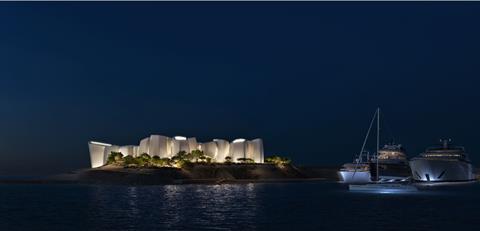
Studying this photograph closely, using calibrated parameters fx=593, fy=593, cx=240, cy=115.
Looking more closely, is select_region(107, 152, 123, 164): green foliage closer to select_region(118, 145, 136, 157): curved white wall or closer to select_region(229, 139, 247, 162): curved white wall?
select_region(118, 145, 136, 157): curved white wall

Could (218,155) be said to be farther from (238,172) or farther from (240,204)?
(240,204)

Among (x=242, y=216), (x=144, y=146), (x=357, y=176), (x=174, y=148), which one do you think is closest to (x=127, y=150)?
(x=144, y=146)

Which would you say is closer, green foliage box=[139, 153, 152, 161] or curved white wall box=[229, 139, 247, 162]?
green foliage box=[139, 153, 152, 161]

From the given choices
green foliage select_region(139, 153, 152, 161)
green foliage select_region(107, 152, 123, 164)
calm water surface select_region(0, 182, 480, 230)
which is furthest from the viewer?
green foliage select_region(107, 152, 123, 164)

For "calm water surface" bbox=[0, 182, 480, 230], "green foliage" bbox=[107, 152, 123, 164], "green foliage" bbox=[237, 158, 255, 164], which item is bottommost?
"calm water surface" bbox=[0, 182, 480, 230]

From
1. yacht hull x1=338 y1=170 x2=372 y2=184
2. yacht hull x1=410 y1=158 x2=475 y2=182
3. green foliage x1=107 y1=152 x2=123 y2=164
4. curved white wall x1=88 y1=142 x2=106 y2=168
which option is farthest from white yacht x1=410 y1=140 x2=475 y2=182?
curved white wall x1=88 y1=142 x2=106 y2=168

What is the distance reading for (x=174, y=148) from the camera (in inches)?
5108

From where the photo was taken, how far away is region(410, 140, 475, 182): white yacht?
94750 millimetres

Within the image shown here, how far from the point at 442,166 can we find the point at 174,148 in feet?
192

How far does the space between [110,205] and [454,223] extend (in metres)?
27.7

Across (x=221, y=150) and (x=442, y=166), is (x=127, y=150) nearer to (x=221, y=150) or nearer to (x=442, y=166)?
(x=221, y=150)

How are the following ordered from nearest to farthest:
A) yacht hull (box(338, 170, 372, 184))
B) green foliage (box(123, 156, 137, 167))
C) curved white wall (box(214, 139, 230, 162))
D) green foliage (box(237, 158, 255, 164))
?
yacht hull (box(338, 170, 372, 184)) < green foliage (box(123, 156, 137, 167)) < green foliage (box(237, 158, 255, 164)) < curved white wall (box(214, 139, 230, 162))

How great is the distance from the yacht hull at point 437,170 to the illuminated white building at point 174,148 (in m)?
45.4

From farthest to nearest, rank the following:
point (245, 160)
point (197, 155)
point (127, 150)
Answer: point (245, 160) → point (127, 150) → point (197, 155)
